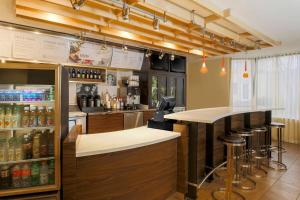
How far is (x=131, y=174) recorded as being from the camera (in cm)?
223

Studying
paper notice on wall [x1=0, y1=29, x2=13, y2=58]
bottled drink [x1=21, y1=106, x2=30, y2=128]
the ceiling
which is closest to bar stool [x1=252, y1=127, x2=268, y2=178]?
the ceiling

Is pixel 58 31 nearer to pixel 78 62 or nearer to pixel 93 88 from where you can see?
pixel 78 62

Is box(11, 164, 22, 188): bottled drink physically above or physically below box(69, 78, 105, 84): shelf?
below

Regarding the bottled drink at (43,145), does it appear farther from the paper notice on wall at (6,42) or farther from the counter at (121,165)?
the paper notice on wall at (6,42)

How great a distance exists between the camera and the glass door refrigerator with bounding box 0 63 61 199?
1839 millimetres

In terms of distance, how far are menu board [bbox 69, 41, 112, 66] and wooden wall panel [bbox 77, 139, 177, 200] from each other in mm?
2736

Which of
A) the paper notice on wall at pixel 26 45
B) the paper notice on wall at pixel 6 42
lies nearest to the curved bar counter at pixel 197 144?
the paper notice on wall at pixel 26 45

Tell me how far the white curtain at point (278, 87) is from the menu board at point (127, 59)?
3.36 m

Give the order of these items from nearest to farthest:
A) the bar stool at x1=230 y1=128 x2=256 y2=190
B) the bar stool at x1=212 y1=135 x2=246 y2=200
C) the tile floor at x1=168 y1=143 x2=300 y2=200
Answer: the bar stool at x1=212 y1=135 x2=246 y2=200, the tile floor at x1=168 y1=143 x2=300 y2=200, the bar stool at x1=230 y1=128 x2=256 y2=190

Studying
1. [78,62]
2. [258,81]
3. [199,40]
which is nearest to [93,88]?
[78,62]

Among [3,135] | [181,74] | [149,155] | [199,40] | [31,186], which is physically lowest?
[31,186]

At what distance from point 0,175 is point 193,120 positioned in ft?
7.02

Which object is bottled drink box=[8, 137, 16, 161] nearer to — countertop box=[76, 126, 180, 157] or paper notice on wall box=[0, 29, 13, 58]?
countertop box=[76, 126, 180, 157]

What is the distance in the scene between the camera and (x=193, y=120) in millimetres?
2676
